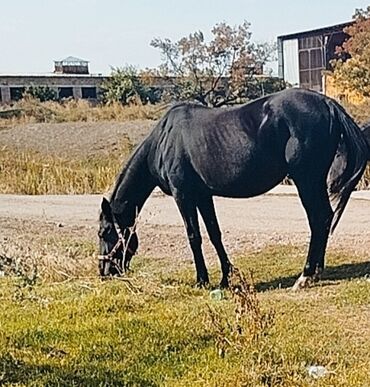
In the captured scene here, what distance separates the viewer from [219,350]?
566 centimetres

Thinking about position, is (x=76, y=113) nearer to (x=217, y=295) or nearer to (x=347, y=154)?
(x=347, y=154)

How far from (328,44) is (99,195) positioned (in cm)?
3919

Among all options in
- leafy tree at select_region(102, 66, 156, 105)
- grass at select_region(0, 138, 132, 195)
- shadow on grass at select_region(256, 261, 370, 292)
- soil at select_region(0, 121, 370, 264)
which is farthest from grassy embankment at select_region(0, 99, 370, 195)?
leafy tree at select_region(102, 66, 156, 105)

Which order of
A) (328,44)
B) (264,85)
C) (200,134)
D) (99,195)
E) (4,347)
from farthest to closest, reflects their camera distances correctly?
(328,44) < (264,85) < (99,195) < (200,134) < (4,347)

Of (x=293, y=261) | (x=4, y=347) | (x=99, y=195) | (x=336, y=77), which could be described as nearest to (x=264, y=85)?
(x=336, y=77)

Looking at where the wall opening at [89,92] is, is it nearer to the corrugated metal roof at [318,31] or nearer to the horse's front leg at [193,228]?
the corrugated metal roof at [318,31]

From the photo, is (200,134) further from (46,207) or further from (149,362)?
(46,207)

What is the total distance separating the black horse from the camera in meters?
8.28

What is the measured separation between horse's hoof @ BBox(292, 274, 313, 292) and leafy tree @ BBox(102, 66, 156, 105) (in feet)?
130

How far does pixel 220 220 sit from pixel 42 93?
133 feet

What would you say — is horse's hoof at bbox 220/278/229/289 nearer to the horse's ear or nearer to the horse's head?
the horse's head

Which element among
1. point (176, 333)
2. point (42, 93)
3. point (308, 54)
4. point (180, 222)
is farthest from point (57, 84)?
point (176, 333)

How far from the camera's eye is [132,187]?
9211 mm

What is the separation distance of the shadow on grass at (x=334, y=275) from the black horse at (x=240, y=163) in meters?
0.28
